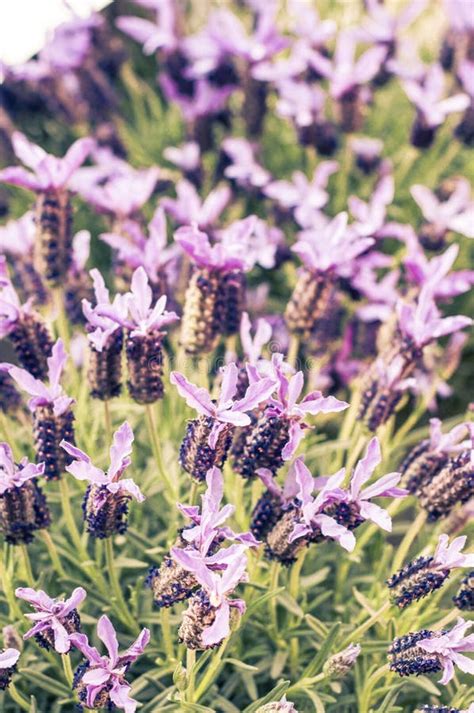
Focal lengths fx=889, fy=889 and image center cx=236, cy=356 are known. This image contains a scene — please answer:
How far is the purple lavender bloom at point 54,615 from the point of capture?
96 centimetres

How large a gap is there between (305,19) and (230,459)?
1167 millimetres

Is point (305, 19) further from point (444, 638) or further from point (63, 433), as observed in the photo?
point (444, 638)

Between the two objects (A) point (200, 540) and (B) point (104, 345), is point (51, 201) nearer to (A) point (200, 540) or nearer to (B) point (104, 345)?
(B) point (104, 345)

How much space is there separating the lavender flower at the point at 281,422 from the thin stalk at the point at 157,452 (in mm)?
152

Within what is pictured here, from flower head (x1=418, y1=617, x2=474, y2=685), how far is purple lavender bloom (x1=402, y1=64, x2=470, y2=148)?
44.9 inches

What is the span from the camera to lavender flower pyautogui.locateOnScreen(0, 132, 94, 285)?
1.40 metres

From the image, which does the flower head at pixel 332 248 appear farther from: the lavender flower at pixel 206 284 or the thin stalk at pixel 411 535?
the thin stalk at pixel 411 535

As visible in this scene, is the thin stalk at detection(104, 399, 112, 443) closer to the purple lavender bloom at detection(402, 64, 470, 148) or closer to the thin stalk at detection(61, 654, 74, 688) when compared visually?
the thin stalk at detection(61, 654, 74, 688)

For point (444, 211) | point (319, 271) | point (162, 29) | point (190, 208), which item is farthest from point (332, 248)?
point (162, 29)

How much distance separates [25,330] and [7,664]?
46cm

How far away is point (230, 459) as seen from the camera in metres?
1.23

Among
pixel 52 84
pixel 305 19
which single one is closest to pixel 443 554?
pixel 305 19

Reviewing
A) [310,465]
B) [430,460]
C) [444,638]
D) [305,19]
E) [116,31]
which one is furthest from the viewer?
[116,31]

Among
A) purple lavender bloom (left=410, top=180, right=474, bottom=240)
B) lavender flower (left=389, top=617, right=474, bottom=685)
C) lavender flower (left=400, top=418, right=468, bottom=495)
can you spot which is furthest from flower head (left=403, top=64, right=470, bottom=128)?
lavender flower (left=389, top=617, right=474, bottom=685)
